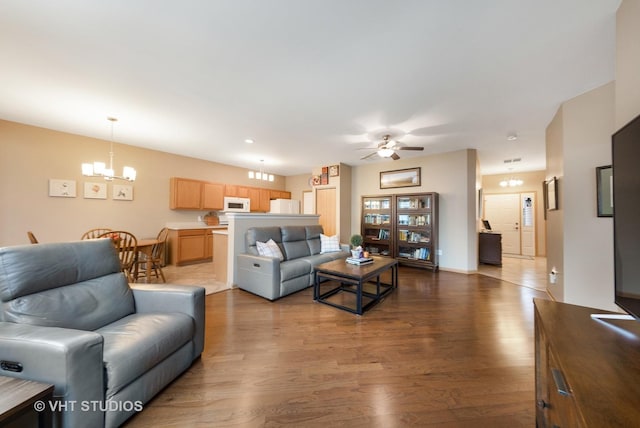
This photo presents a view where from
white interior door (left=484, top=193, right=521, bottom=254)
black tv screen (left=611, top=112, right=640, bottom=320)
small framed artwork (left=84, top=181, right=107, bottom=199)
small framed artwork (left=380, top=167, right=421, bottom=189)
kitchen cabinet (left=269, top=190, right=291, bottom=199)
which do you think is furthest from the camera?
kitchen cabinet (left=269, top=190, right=291, bottom=199)

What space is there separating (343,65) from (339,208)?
4.00 metres

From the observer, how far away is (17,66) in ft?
7.08

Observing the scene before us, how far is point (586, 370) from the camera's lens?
2.35 ft

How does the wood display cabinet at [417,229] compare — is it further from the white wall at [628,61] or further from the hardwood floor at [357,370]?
the white wall at [628,61]

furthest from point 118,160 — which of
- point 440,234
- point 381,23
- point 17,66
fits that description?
point 440,234

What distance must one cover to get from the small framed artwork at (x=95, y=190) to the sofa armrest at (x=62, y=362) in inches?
165

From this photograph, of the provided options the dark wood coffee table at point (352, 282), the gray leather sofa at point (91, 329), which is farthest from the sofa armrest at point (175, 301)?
the dark wood coffee table at point (352, 282)

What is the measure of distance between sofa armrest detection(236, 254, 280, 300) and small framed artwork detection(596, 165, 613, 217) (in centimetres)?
361

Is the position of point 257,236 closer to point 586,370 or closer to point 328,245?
point 328,245

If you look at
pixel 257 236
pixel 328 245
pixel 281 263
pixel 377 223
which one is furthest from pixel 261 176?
pixel 377 223

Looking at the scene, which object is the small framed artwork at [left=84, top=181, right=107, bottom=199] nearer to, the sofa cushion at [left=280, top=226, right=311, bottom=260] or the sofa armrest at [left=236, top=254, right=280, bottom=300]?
the sofa armrest at [left=236, top=254, right=280, bottom=300]

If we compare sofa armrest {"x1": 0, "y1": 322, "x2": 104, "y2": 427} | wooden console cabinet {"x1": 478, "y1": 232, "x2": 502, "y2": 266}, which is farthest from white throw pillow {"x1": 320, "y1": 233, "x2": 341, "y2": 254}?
wooden console cabinet {"x1": 478, "y1": 232, "x2": 502, "y2": 266}

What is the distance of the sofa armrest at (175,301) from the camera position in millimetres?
1712

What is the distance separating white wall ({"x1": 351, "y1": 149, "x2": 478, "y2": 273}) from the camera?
461 centimetres
